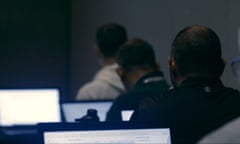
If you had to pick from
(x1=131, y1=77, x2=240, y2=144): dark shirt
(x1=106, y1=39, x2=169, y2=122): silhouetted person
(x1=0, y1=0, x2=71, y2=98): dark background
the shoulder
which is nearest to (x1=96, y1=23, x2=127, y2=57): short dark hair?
(x1=106, y1=39, x2=169, y2=122): silhouetted person

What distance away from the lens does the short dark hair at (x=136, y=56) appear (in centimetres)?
323

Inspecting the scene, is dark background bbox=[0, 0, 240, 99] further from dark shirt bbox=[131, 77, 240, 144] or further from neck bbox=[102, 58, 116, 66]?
dark shirt bbox=[131, 77, 240, 144]

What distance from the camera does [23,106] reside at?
4.52 m

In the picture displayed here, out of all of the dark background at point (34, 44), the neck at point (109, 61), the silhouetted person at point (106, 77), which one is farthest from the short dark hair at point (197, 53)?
the dark background at point (34, 44)

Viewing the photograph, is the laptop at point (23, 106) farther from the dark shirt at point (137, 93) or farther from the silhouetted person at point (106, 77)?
the dark shirt at point (137, 93)

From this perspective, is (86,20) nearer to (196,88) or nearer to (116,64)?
(116,64)

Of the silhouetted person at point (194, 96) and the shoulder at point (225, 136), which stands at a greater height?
the shoulder at point (225, 136)

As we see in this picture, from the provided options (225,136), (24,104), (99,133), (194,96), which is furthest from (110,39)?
(225,136)

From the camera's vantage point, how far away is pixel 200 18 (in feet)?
15.5

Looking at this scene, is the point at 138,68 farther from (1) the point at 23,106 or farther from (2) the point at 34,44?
(2) the point at 34,44

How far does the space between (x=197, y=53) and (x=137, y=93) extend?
71cm

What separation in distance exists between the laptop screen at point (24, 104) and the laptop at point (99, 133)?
9.18 feet

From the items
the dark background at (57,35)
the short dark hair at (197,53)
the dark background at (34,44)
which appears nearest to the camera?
the short dark hair at (197,53)

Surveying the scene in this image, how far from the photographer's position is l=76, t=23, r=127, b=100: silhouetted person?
11.5 ft
